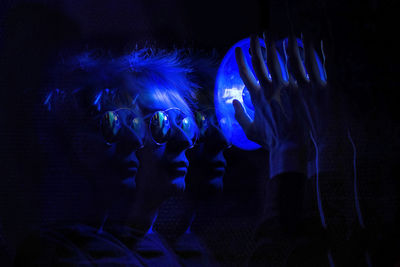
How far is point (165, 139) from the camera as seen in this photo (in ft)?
3.27

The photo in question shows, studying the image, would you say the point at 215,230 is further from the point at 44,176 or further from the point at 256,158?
the point at 44,176

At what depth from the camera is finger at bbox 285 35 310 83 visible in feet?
3.18

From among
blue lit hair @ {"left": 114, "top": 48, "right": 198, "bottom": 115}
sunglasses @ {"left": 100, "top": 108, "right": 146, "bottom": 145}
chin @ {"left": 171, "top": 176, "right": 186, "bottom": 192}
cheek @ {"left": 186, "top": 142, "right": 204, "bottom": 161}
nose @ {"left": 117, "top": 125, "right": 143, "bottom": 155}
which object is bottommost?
chin @ {"left": 171, "top": 176, "right": 186, "bottom": 192}

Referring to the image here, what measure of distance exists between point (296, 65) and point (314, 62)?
75 millimetres

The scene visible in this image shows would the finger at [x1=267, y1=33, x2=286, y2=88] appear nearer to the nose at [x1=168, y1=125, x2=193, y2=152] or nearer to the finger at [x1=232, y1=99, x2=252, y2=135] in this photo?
the finger at [x1=232, y1=99, x2=252, y2=135]

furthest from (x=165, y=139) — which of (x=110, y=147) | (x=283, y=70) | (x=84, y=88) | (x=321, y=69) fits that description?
(x=321, y=69)

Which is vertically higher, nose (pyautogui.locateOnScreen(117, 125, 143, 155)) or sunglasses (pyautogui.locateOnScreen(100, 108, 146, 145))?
sunglasses (pyautogui.locateOnScreen(100, 108, 146, 145))

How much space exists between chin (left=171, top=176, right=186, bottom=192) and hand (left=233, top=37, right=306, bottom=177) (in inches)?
8.1

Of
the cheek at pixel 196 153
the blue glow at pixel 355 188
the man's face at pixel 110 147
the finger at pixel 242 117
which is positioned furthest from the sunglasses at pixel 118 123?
the blue glow at pixel 355 188

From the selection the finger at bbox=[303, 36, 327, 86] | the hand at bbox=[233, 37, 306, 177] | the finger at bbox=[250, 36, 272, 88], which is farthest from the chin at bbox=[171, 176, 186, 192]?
the finger at bbox=[303, 36, 327, 86]

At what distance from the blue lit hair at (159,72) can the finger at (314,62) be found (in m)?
0.31

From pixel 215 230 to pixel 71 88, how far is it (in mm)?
524

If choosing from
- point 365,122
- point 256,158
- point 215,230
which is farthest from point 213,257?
→ point 365,122

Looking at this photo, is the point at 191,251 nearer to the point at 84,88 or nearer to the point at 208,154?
the point at 208,154
